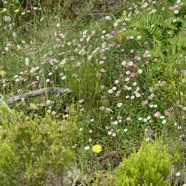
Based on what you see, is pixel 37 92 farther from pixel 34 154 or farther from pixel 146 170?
pixel 146 170

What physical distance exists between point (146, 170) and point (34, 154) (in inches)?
28.6

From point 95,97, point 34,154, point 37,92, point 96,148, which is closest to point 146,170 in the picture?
point 34,154

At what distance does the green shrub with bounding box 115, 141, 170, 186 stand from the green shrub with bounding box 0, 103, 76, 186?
0.41m

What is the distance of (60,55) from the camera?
5203 mm

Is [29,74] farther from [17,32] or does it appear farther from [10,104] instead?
[17,32]

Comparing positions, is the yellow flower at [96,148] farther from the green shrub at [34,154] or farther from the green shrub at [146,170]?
the green shrub at [146,170]

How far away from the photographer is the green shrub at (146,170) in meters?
2.57

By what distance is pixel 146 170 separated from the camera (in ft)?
8.46

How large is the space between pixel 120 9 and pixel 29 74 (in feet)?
5.61

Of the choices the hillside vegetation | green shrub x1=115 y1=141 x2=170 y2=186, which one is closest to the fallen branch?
the hillside vegetation

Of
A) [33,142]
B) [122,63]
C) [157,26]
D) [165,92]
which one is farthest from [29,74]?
[33,142]

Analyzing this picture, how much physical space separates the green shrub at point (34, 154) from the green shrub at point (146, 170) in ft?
1.36

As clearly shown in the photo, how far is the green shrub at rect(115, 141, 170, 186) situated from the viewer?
2.57 meters

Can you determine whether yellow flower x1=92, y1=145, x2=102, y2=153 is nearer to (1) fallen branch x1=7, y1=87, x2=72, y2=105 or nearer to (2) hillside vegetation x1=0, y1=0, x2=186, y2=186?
(2) hillside vegetation x1=0, y1=0, x2=186, y2=186
